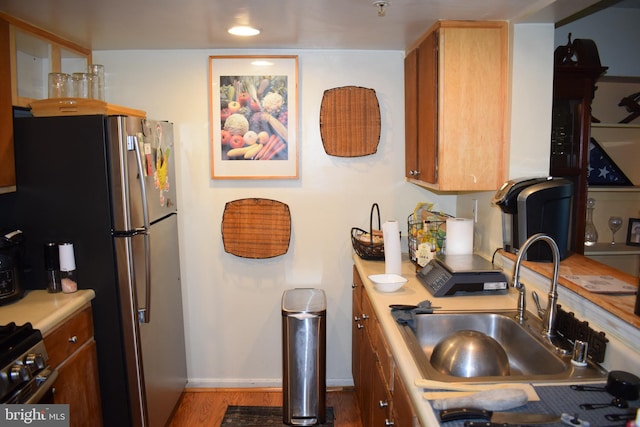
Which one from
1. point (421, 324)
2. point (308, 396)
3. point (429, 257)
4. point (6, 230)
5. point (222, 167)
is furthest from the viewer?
point (222, 167)

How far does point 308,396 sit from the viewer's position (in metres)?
2.76

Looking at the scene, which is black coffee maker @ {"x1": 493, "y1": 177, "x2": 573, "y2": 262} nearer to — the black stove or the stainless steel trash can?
the stainless steel trash can

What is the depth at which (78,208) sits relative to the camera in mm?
2223

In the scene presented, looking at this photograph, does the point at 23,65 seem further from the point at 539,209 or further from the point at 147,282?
the point at 539,209

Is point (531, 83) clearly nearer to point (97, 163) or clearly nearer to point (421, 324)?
point (421, 324)

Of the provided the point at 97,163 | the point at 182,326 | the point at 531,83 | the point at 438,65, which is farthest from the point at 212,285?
the point at 531,83

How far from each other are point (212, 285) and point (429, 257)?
1.44 m

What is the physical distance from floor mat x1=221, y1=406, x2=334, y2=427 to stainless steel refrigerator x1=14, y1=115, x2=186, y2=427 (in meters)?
0.59

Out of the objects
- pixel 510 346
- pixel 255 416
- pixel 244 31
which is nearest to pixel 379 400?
pixel 510 346

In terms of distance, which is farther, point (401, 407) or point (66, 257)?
point (66, 257)

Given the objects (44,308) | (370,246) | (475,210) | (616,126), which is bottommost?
(44,308)

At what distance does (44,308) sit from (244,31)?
1634mm

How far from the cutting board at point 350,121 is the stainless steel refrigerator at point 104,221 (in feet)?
3.63

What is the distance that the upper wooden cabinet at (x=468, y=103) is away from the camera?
228 centimetres
